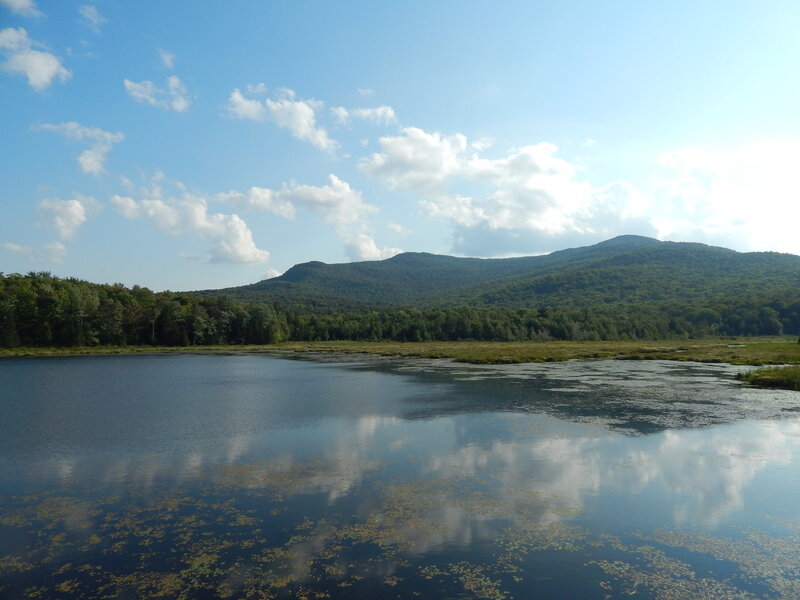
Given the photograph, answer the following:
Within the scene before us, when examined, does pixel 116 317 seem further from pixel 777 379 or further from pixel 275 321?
pixel 777 379

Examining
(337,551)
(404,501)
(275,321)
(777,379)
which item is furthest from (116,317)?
(777,379)

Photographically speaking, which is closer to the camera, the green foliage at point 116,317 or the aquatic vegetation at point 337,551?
the aquatic vegetation at point 337,551

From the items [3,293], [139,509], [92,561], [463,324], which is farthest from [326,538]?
[463,324]

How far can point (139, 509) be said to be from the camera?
49.1 feet

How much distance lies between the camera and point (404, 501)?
15508 mm

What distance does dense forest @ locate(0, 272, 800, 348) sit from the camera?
109562 millimetres

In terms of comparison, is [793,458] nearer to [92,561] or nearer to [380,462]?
[380,462]

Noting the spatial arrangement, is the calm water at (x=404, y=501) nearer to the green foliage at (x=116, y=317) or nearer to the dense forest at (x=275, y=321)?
the green foliage at (x=116, y=317)

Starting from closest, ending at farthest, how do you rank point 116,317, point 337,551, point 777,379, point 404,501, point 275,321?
point 337,551
point 404,501
point 777,379
point 116,317
point 275,321

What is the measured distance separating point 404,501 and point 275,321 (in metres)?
138

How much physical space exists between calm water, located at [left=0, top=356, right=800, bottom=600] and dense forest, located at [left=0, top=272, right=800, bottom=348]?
9142 cm

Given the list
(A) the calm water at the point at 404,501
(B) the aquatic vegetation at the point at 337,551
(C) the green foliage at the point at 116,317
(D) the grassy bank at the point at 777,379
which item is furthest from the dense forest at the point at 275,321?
(B) the aquatic vegetation at the point at 337,551

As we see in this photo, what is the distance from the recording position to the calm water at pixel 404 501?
10.8 metres

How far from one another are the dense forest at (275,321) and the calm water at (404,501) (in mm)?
91420
